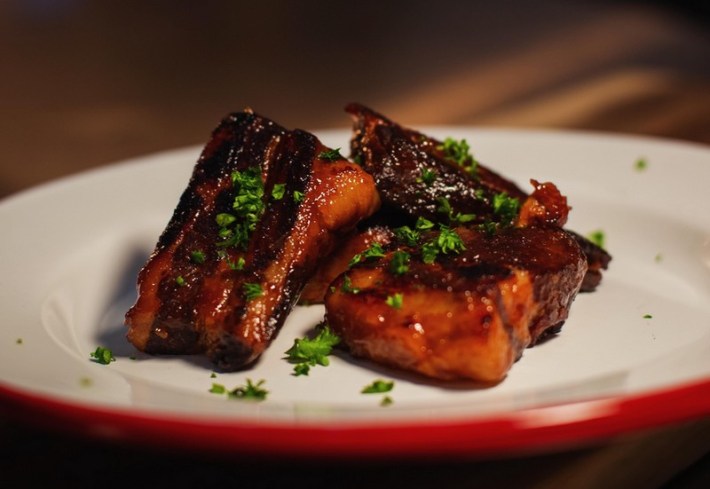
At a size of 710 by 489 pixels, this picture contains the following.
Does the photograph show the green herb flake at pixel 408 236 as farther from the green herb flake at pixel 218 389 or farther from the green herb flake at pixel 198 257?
the green herb flake at pixel 218 389

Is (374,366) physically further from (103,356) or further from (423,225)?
(103,356)

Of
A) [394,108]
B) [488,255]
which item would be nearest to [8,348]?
[488,255]

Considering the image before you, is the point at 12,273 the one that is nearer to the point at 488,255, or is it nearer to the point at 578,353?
the point at 488,255

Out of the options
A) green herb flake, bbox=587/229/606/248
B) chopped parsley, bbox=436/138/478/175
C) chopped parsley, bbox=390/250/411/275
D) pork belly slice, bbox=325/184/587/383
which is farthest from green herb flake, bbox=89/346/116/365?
green herb flake, bbox=587/229/606/248

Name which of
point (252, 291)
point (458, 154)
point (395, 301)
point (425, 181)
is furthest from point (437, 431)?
point (458, 154)

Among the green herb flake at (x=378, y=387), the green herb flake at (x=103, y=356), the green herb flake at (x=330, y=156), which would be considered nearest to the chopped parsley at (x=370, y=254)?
the green herb flake at (x=330, y=156)

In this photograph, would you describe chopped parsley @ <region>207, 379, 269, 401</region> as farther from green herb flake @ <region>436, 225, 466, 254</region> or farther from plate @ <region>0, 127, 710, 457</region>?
green herb flake @ <region>436, 225, 466, 254</region>
